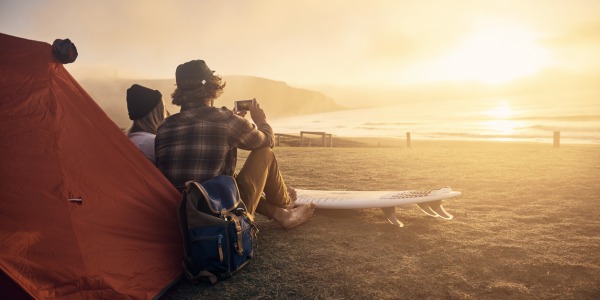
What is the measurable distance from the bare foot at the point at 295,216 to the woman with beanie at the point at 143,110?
142 cm

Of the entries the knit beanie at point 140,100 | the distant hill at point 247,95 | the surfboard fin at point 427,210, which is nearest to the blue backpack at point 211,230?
the knit beanie at point 140,100

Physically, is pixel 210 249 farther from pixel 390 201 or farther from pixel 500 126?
pixel 500 126

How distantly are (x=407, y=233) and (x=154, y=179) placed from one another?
7.68 ft

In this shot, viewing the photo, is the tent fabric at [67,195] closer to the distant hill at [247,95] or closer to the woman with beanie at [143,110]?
the woman with beanie at [143,110]

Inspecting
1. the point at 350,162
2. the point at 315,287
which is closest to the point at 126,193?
the point at 315,287

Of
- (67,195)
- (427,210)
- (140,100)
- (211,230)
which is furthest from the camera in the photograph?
(427,210)

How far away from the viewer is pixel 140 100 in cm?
333

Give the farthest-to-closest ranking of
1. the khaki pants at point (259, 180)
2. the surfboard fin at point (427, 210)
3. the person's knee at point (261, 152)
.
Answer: the surfboard fin at point (427, 210) < the person's knee at point (261, 152) < the khaki pants at point (259, 180)

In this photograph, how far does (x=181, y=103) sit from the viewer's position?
3008 mm

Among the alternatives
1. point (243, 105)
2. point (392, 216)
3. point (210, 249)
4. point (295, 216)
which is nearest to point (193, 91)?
point (243, 105)

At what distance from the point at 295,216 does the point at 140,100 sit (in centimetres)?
178

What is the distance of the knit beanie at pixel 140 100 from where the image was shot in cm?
331

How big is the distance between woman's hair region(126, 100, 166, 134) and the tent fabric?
81 cm

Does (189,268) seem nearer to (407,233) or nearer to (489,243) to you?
(407,233)
